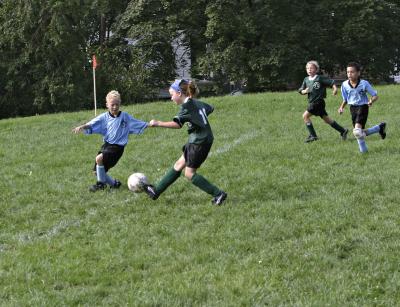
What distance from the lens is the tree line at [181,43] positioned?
31453mm

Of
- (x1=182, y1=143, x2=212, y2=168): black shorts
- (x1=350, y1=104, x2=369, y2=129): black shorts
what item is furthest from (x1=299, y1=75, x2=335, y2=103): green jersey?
(x1=182, y1=143, x2=212, y2=168): black shorts

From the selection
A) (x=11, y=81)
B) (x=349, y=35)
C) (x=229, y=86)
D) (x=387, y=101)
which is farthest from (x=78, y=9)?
(x=387, y=101)

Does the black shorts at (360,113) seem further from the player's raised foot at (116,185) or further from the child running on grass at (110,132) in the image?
the player's raised foot at (116,185)

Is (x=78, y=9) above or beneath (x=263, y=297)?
above

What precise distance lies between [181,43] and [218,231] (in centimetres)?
2987

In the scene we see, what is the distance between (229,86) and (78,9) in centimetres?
1039

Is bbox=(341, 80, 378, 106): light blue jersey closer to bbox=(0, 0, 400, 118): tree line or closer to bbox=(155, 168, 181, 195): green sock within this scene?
bbox=(155, 168, 181, 195): green sock

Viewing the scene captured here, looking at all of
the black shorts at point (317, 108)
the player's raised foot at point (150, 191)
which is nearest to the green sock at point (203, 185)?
the player's raised foot at point (150, 191)

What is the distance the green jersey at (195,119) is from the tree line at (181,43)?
79.5 ft

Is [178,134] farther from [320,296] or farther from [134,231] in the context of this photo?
[320,296]

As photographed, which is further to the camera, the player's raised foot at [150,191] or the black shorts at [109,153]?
the black shorts at [109,153]

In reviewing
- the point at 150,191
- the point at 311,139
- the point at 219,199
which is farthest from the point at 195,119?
the point at 311,139

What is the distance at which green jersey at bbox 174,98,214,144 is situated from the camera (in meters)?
6.86

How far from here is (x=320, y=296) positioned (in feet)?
13.9
